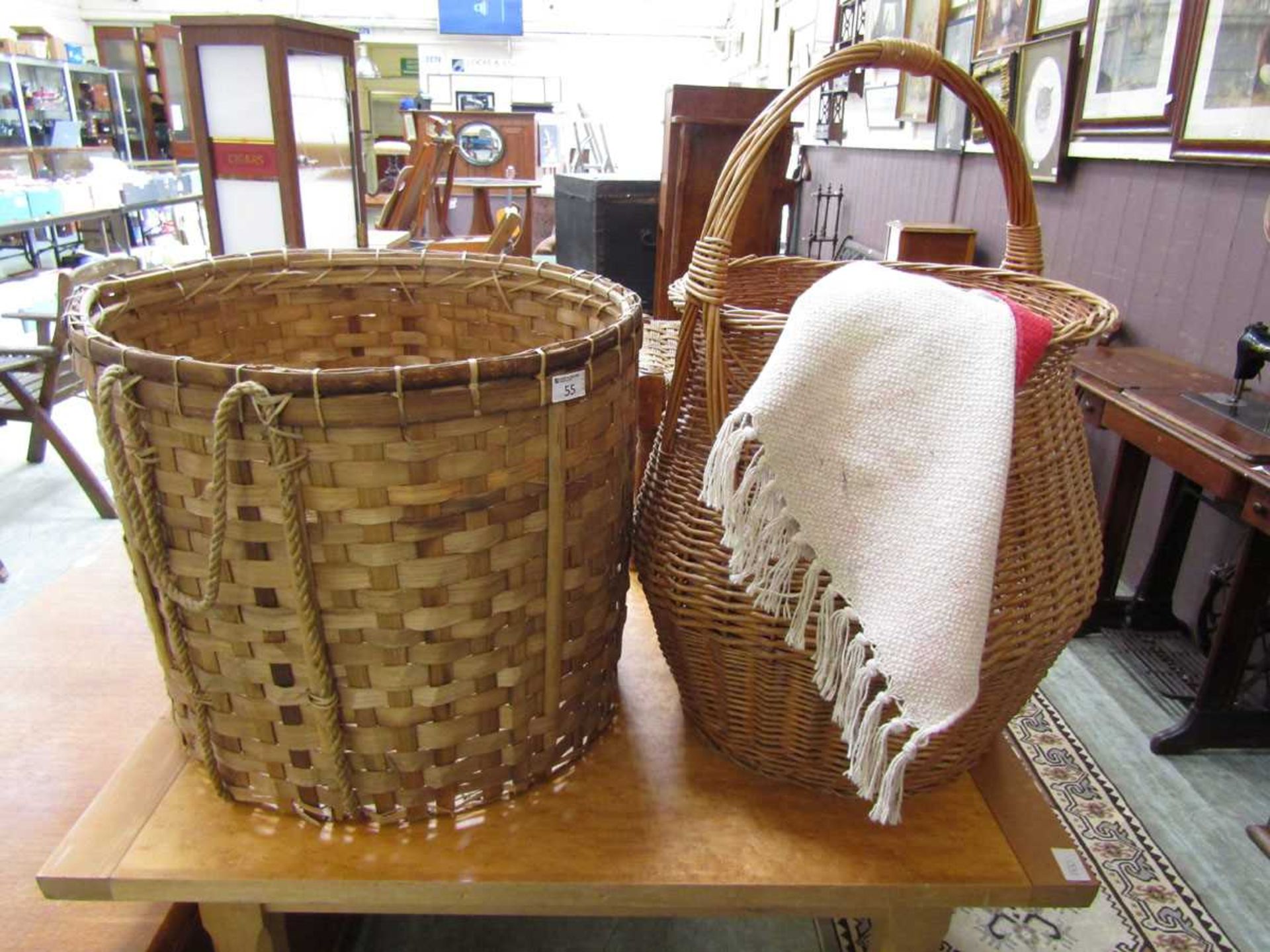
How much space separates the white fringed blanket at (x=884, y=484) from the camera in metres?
0.58

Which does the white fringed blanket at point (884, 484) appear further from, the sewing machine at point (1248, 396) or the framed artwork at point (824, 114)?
the framed artwork at point (824, 114)

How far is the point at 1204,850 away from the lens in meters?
1.49

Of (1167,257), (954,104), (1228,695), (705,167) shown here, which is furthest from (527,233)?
(1228,695)

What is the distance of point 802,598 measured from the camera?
0.66m

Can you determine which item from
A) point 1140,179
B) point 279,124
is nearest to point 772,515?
point 279,124

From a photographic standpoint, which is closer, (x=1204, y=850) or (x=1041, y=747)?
(x=1204, y=850)

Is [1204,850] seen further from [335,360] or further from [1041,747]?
[335,360]

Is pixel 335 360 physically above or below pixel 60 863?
above

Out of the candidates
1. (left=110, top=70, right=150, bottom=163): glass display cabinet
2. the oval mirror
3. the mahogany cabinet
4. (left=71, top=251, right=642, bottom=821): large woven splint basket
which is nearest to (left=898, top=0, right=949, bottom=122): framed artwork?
the mahogany cabinet

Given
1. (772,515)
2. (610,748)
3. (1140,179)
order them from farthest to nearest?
(1140,179)
(610,748)
(772,515)

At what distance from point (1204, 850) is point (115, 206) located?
6547 millimetres

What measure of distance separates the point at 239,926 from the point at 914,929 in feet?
1.90

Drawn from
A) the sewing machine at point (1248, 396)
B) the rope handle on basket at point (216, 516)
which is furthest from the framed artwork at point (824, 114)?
the rope handle on basket at point (216, 516)

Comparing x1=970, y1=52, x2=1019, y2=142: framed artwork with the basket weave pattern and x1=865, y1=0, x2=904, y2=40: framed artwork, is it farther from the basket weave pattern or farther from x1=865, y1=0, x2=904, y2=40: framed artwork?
the basket weave pattern
